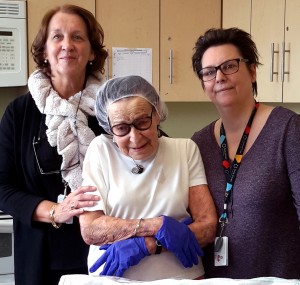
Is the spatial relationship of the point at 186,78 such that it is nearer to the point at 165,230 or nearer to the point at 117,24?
the point at 117,24

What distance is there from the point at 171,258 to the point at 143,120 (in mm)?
368

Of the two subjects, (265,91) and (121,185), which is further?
(265,91)

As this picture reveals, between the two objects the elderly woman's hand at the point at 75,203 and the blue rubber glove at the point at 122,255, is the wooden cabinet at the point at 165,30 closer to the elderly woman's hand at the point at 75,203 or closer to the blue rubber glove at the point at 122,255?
the elderly woman's hand at the point at 75,203

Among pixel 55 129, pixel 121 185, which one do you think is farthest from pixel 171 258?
pixel 55 129

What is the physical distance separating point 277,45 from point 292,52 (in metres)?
0.11

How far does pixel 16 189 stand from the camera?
4.67 feet

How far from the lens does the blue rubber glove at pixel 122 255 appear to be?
42.9 inches

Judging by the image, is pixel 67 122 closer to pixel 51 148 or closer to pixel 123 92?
pixel 51 148

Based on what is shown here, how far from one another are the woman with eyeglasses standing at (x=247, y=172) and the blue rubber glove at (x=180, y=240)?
11cm

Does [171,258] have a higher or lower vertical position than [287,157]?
lower

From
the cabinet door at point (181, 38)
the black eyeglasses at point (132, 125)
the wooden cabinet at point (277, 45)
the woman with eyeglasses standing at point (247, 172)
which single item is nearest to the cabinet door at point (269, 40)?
the wooden cabinet at point (277, 45)

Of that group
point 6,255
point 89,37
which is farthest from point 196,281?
point 6,255

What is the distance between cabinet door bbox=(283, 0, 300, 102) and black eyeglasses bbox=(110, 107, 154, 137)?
1.24 meters

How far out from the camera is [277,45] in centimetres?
228
